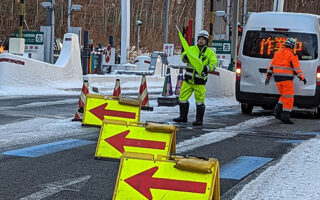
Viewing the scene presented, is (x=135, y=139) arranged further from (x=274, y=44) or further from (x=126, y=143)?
(x=274, y=44)

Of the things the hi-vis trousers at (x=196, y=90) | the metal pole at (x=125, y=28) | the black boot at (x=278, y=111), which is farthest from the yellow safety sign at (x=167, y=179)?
the metal pole at (x=125, y=28)

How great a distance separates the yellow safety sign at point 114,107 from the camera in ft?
34.1

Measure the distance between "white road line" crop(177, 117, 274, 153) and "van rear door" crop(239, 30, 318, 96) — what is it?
3.37ft

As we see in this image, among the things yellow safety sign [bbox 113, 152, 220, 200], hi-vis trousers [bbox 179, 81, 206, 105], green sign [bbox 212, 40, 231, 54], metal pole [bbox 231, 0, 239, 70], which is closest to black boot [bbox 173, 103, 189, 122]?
hi-vis trousers [bbox 179, 81, 206, 105]

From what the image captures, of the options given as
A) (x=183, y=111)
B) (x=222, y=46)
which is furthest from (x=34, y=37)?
(x=183, y=111)

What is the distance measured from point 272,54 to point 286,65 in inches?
55.2

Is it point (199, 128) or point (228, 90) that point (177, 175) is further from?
point (228, 90)

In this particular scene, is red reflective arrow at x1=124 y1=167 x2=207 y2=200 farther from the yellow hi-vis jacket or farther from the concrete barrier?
the concrete barrier

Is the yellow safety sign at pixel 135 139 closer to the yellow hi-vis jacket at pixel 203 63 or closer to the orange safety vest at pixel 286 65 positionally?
the yellow hi-vis jacket at pixel 203 63

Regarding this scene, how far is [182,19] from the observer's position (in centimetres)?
8475

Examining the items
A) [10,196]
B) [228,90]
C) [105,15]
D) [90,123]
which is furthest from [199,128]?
[105,15]

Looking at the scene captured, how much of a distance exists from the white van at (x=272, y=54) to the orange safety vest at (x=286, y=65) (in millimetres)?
1164

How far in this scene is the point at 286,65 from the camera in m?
13.9

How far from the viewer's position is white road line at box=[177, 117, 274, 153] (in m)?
9.34
